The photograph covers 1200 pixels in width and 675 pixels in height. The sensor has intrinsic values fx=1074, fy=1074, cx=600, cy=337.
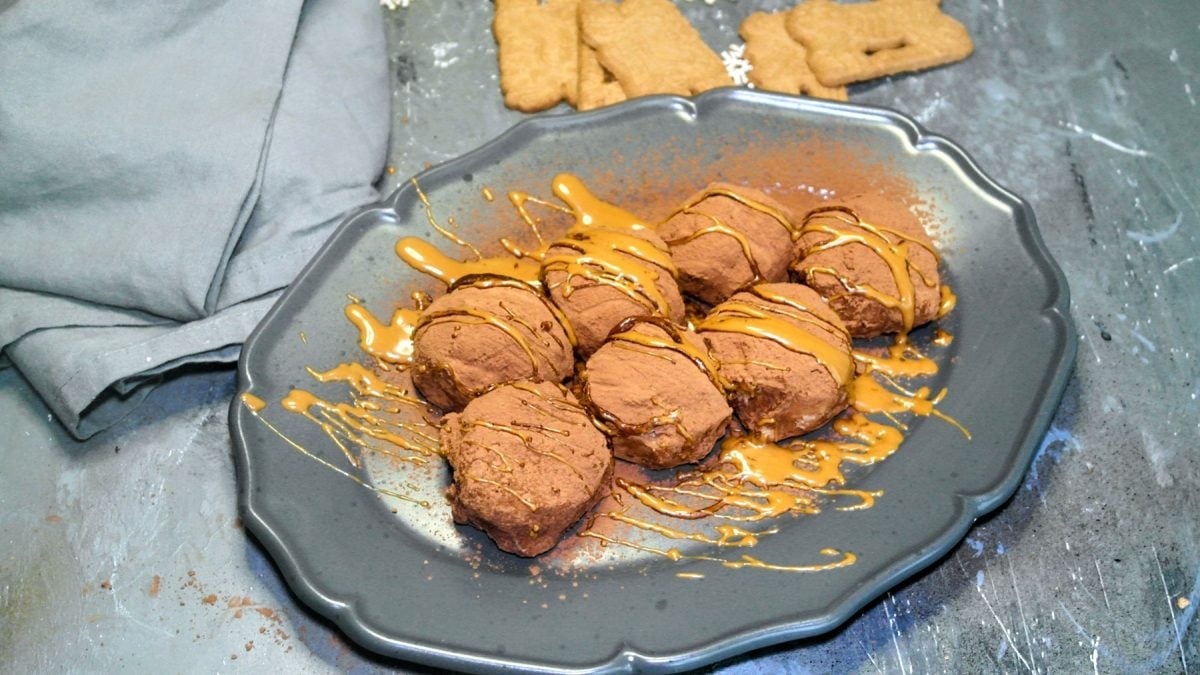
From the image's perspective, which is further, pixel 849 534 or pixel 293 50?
pixel 293 50

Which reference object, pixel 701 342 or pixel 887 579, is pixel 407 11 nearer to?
pixel 701 342

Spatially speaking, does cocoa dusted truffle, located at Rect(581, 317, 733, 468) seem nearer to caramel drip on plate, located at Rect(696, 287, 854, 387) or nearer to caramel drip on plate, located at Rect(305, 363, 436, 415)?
caramel drip on plate, located at Rect(696, 287, 854, 387)

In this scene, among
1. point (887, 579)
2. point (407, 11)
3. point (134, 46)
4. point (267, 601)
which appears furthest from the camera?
point (407, 11)

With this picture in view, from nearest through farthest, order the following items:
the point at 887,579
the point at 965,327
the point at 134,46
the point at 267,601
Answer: the point at 887,579 < the point at 267,601 < the point at 965,327 < the point at 134,46

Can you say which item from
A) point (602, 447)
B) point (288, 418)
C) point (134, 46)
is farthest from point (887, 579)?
point (134, 46)

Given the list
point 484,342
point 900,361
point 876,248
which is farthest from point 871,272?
point 484,342

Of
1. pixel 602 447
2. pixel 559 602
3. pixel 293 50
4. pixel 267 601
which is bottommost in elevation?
pixel 267 601

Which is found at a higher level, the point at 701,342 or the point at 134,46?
the point at 134,46
